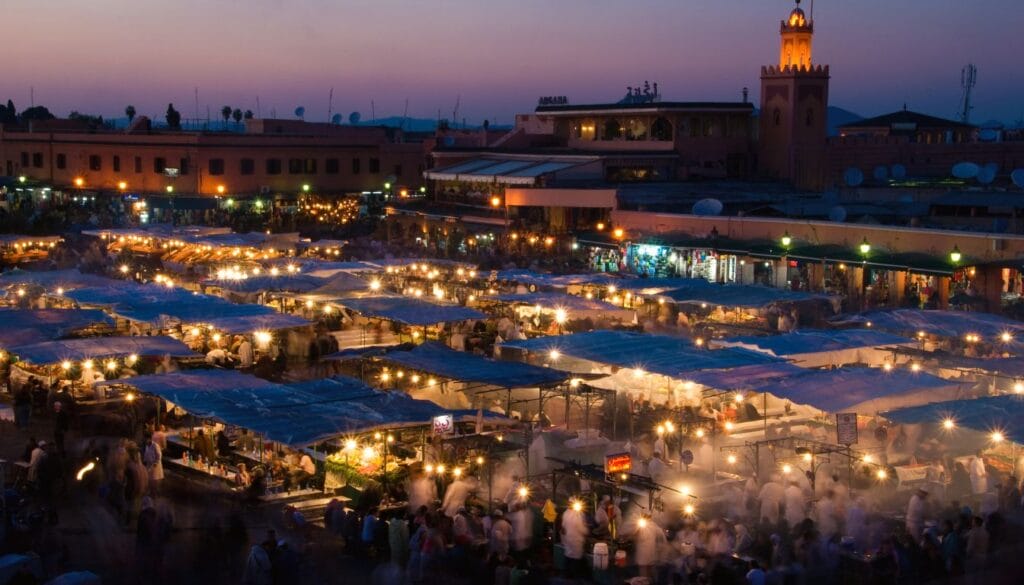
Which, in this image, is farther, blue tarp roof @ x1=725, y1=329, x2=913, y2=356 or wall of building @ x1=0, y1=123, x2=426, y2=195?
wall of building @ x1=0, y1=123, x2=426, y2=195

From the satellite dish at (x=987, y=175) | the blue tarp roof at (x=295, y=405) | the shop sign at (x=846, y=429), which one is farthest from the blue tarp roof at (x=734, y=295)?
the satellite dish at (x=987, y=175)

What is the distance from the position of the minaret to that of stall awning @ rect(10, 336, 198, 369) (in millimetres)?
31305

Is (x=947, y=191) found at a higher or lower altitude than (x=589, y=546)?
higher

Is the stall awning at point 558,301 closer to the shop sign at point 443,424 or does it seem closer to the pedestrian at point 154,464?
the shop sign at point 443,424

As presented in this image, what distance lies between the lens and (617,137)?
49844mm

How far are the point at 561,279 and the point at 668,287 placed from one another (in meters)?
2.63

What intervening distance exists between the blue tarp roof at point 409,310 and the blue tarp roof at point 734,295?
4.33 m

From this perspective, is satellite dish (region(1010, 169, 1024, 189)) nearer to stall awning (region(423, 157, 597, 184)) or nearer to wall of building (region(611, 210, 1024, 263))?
wall of building (region(611, 210, 1024, 263))

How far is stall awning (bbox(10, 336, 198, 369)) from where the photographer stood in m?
18.5

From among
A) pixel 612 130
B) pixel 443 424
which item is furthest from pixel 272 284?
pixel 612 130

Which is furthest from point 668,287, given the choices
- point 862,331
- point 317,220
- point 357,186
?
point 357,186

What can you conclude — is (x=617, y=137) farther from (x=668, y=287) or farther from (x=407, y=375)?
(x=407, y=375)

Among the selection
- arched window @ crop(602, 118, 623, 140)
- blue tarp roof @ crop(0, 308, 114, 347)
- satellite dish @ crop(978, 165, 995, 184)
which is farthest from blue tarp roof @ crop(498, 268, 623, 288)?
arched window @ crop(602, 118, 623, 140)

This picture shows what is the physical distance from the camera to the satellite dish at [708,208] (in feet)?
121
